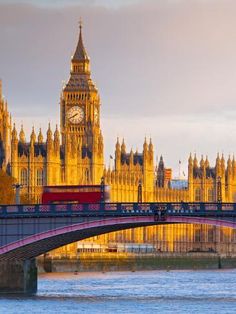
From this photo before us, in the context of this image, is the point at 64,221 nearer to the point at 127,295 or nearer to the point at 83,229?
the point at 83,229

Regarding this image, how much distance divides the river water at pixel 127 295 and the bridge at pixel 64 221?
249 centimetres

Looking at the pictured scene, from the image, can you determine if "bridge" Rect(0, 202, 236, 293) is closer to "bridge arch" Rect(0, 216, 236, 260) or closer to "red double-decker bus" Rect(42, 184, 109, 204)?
"bridge arch" Rect(0, 216, 236, 260)

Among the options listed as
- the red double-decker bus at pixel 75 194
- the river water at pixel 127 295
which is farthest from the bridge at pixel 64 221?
the red double-decker bus at pixel 75 194

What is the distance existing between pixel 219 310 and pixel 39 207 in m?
18.7

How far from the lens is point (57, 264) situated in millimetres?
188500

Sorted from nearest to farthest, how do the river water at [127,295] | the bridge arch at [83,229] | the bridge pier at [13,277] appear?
1. the river water at [127,295]
2. the bridge arch at [83,229]
3. the bridge pier at [13,277]

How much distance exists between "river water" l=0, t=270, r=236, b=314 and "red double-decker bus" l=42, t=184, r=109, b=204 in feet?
20.6

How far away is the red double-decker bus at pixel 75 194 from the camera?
14200cm

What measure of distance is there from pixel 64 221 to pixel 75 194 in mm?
15818

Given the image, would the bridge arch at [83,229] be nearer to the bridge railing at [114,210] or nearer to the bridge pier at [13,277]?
the bridge railing at [114,210]

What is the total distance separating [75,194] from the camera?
143000mm

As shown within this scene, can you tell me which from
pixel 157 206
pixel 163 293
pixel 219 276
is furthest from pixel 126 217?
pixel 219 276

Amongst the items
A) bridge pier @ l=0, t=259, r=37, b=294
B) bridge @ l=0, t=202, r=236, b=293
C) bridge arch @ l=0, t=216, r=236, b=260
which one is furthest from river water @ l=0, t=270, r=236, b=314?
bridge arch @ l=0, t=216, r=236, b=260

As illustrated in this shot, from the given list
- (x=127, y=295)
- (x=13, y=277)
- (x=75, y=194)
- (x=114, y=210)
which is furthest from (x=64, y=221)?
Answer: (x=75, y=194)
